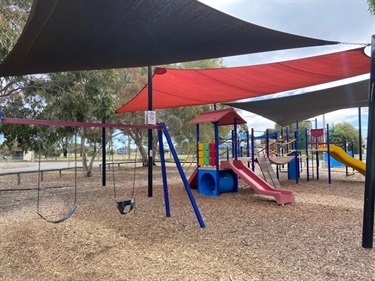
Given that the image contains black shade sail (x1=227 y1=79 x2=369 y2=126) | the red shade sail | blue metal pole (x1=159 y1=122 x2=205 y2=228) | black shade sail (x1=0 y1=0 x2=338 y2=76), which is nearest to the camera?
black shade sail (x1=0 y1=0 x2=338 y2=76)

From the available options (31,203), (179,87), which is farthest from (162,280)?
(179,87)

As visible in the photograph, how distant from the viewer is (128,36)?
8.96 feet

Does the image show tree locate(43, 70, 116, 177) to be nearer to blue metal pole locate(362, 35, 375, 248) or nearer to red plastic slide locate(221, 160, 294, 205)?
red plastic slide locate(221, 160, 294, 205)

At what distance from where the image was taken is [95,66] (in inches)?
144

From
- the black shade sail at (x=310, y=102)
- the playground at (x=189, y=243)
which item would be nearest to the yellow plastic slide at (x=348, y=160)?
the black shade sail at (x=310, y=102)

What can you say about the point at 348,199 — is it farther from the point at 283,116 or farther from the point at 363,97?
the point at 283,116

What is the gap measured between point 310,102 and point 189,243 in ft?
22.0

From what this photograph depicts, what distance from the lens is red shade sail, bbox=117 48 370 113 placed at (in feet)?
16.4

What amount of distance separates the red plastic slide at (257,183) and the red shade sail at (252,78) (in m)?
1.74

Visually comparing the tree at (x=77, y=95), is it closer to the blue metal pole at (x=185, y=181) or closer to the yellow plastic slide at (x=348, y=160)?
the blue metal pole at (x=185, y=181)

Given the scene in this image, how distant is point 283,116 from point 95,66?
332 inches

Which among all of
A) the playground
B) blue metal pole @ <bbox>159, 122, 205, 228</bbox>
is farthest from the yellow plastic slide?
blue metal pole @ <bbox>159, 122, 205, 228</bbox>

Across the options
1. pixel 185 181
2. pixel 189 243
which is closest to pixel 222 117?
pixel 185 181

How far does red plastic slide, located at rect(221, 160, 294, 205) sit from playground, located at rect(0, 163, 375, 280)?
0.19m
